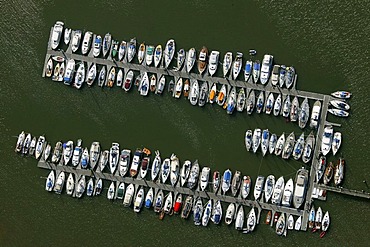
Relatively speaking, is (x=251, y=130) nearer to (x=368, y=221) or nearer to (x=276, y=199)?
(x=276, y=199)

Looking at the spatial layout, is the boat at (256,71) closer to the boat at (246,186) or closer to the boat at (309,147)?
the boat at (309,147)

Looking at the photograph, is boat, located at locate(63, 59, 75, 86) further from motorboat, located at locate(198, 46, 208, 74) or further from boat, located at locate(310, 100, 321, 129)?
boat, located at locate(310, 100, 321, 129)

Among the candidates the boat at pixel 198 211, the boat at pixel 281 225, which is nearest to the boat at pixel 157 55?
the boat at pixel 198 211

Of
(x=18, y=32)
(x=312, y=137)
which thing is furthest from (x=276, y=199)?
(x=18, y=32)

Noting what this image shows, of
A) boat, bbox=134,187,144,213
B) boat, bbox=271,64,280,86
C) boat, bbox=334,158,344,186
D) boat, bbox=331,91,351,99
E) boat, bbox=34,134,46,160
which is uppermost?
boat, bbox=271,64,280,86

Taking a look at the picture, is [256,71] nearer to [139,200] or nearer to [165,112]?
[165,112]

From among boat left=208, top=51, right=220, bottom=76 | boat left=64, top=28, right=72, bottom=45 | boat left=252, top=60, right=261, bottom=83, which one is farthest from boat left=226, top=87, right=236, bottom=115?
boat left=64, top=28, right=72, bottom=45
